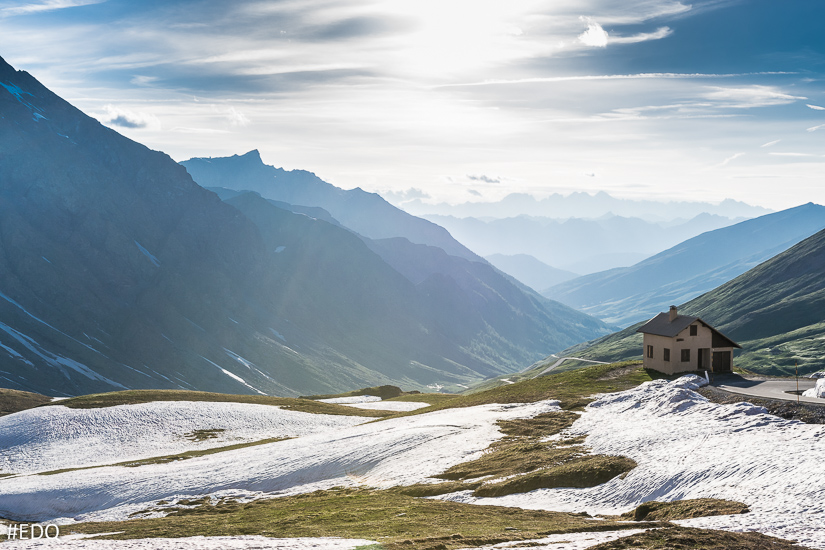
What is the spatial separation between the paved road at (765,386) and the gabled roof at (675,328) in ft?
28.1

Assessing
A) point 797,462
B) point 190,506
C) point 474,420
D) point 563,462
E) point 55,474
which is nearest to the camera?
point 797,462

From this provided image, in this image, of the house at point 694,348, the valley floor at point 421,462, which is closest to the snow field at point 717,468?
the valley floor at point 421,462

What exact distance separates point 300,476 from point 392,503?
674 inches

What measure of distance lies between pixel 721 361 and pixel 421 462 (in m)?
46.4

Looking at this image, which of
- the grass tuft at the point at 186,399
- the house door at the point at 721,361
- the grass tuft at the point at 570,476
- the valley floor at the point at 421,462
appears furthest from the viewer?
the grass tuft at the point at 186,399

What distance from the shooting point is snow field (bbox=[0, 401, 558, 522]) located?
5169 centimetres

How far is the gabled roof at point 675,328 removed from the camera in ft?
243

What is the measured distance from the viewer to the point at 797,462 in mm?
30594

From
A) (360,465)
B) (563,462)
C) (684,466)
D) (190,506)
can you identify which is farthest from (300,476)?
(684,466)

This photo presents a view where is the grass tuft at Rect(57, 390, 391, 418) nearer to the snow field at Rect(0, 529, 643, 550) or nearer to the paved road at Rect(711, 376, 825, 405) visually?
the paved road at Rect(711, 376, 825, 405)

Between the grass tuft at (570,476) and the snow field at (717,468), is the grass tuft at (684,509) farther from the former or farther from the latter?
the grass tuft at (570,476)

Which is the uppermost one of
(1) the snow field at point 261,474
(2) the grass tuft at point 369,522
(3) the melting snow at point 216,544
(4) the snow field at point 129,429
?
(3) the melting snow at point 216,544

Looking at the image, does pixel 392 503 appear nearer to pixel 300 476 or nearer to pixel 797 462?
pixel 300 476

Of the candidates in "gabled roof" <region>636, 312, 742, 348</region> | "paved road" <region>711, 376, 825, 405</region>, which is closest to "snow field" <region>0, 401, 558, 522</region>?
"paved road" <region>711, 376, 825, 405</region>
